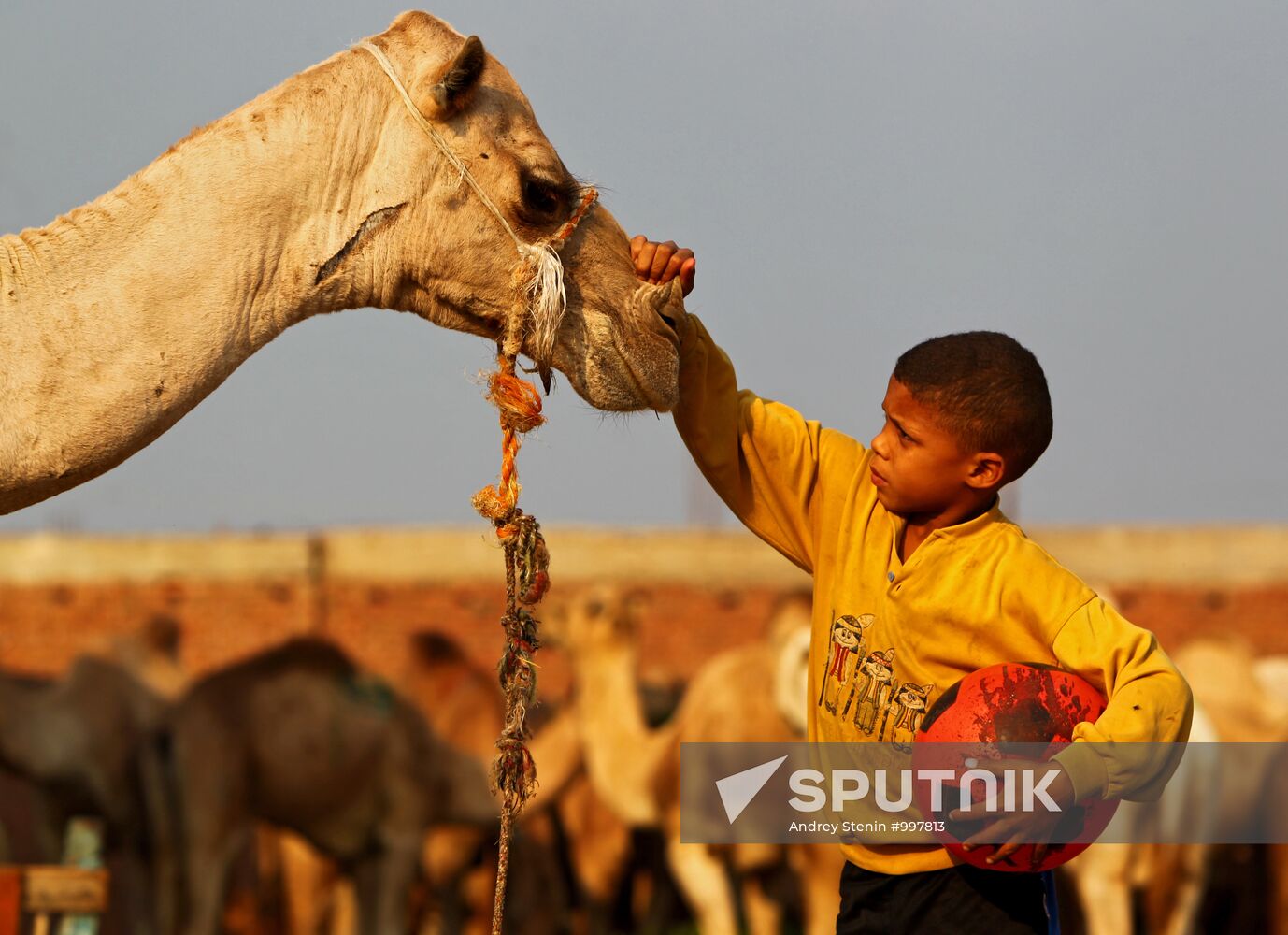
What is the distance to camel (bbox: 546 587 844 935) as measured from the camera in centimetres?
1009

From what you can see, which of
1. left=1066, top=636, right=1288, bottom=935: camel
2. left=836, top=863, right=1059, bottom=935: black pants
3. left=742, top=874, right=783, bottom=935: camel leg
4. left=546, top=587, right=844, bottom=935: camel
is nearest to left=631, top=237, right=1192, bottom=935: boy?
left=836, top=863, right=1059, bottom=935: black pants

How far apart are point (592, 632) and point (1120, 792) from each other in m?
8.95

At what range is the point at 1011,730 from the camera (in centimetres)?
293

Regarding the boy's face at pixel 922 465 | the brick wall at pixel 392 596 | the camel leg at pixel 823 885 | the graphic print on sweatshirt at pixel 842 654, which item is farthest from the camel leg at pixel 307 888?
the boy's face at pixel 922 465

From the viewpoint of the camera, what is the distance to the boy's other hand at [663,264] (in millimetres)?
3541

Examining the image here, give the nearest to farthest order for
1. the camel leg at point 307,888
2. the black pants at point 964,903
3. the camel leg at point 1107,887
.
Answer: the black pants at point 964,903 → the camel leg at point 1107,887 → the camel leg at point 307,888

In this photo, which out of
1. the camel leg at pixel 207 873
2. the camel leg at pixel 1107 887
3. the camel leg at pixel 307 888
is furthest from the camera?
the camel leg at pixel 307 888

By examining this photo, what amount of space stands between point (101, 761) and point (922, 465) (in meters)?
9.99

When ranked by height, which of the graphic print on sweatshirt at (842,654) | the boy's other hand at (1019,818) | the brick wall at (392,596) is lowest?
the boy's other hand at (1019,818)

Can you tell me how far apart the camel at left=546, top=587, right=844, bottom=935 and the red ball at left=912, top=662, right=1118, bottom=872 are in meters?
6.78

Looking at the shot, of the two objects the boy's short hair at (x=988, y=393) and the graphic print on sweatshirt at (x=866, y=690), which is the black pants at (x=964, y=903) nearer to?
the graphic print on sweatshirt at (x=866, y=690)

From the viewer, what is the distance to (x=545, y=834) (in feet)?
42.1

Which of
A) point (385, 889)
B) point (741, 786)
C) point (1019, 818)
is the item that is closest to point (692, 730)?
point (385, 889)

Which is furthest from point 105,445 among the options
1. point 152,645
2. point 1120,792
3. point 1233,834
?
point 152,645
